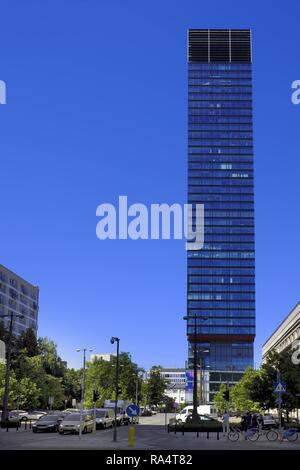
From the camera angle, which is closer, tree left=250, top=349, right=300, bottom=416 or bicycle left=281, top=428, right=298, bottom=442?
bicycle left=281, top=428, right=298, bottom=442

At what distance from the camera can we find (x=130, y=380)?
126m

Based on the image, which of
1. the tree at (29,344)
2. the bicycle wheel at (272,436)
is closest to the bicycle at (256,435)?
the bicycle wheel at (272,436)

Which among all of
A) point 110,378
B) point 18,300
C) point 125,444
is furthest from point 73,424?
point 18,300

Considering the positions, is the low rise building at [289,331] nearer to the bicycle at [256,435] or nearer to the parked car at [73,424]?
the parked car at [73,424]

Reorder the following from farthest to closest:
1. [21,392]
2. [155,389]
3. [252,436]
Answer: [155,389], [21,392], [252,436]

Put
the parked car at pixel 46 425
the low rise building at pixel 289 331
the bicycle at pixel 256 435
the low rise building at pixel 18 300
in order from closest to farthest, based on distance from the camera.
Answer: the bicycle at pixel 256 435 < the parked car at pixel 46 425 < the low rise building at pixel 289 331 < the low rise building at pixel 18 300

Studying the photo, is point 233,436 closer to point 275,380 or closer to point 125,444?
point 125,444

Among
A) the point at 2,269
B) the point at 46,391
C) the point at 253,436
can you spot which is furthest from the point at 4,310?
the point at 253,436

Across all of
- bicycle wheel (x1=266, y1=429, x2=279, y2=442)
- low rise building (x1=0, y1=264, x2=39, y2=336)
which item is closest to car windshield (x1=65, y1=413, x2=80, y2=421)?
bicycle wheel (x1=266, y1=429, x2=279, y2=442)

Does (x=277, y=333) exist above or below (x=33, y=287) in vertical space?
below

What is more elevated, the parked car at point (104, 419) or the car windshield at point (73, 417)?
the car windshield at point (73, 417)

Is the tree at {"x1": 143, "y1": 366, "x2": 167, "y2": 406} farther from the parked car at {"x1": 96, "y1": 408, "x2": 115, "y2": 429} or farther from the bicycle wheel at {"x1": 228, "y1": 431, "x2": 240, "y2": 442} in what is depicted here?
the bicycle wheel at {"x1": 228, "y1": 431, "x2": 240, "y2": 442}
